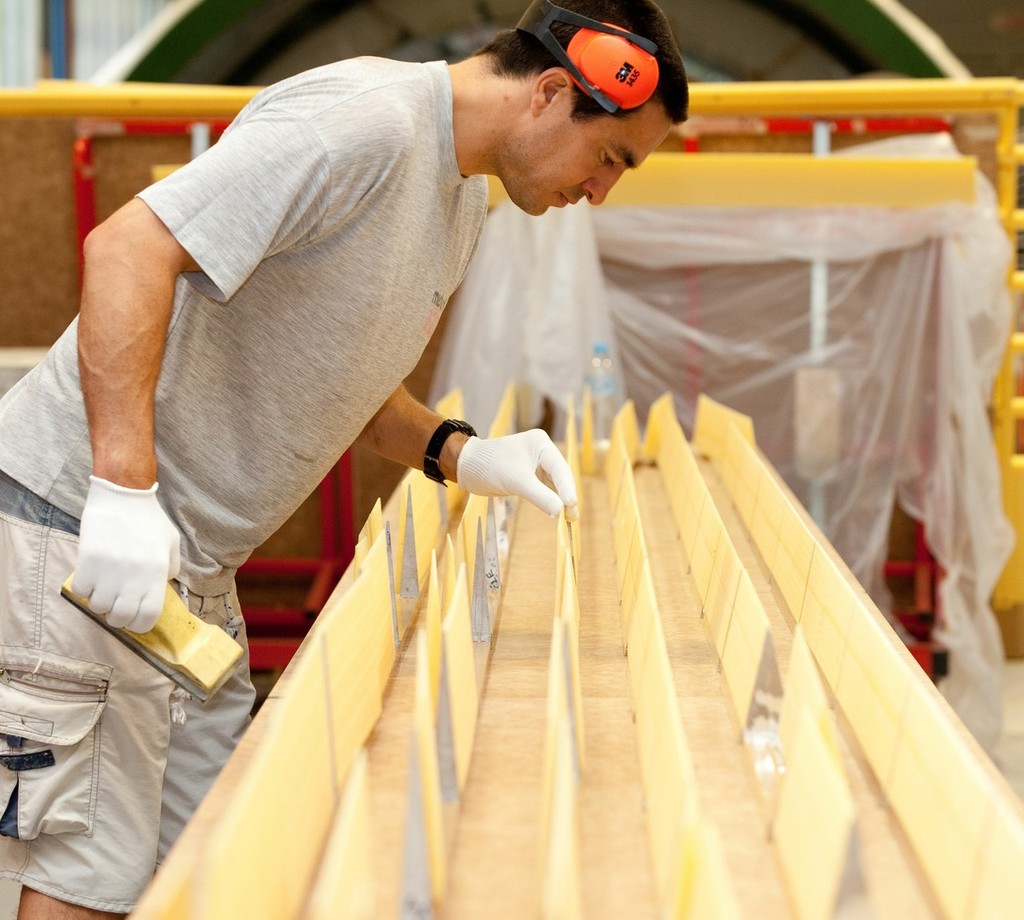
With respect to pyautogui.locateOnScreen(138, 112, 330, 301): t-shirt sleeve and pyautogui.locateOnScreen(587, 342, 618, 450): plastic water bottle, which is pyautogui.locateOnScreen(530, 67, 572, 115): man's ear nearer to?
pyautogui.locateOnScreen(138, 112, 330, 301): t-shirt sleeve

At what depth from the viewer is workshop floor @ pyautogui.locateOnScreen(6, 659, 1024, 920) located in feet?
11.4

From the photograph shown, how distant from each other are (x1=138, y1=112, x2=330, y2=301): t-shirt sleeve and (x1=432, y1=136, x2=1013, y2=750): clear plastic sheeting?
9.02ft

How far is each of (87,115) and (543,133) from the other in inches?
133

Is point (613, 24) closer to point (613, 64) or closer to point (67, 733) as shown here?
point (613, 64)

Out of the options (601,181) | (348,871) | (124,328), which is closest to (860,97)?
(601,181)

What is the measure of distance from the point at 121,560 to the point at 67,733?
0.41m

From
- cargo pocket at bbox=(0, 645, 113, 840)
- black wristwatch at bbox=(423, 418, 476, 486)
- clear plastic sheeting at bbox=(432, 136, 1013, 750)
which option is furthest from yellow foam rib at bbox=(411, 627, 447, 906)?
clear plastic sheeting at bbox=(432, 136, 1013, 750)

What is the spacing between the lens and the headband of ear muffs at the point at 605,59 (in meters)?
1.83

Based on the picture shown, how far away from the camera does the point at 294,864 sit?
1.12 metres

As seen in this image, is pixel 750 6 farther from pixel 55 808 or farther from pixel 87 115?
pixel 55 808

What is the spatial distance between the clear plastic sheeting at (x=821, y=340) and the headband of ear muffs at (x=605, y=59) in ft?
8.16

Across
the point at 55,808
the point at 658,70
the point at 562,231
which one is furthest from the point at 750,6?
the point at 55,808

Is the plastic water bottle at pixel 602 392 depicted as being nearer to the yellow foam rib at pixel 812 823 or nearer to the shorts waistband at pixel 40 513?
the shorts waistband at pixel 40 513

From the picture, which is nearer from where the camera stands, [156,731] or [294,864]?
[294,864]
